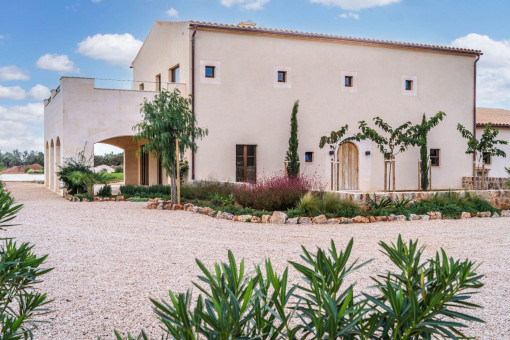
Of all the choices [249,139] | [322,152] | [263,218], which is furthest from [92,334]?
[322,152]

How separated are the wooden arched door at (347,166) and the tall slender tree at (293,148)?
2.01 m

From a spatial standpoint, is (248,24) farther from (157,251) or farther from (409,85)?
(157,251)

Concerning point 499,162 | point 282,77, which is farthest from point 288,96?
point 499,162

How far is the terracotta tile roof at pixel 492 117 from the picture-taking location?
21688 mm

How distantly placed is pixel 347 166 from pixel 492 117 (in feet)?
33.7

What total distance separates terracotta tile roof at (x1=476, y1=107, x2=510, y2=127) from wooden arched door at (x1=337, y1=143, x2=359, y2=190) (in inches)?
274

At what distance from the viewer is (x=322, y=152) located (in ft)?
57.6

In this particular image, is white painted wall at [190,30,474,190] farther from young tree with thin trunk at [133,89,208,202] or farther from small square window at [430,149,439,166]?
young tree with thin trunk at [133,89,208,202]

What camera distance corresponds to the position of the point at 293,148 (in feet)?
55.2

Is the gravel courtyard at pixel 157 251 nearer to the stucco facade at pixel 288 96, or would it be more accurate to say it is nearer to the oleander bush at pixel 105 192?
the oleander bush at pixel 105 192

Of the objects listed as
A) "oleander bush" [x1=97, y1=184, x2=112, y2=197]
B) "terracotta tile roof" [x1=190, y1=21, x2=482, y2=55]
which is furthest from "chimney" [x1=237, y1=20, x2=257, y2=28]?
"oleander bush" [x1=97, y1=184, x2=112, y2=197]

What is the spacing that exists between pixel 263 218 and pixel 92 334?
6425 millimetres

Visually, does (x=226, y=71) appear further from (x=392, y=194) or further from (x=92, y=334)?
(x=92, y=334)

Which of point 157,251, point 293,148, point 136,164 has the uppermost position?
point 293,148
